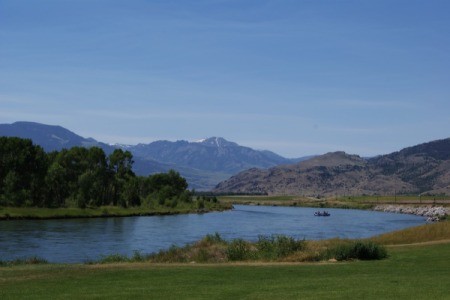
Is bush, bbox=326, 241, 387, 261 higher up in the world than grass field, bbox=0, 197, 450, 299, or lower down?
higher up

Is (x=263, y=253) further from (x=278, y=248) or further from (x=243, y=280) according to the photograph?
(x=243, y=280)

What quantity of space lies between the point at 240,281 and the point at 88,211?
102015 millimetres

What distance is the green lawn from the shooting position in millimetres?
18984

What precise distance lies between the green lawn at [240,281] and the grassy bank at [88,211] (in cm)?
7862

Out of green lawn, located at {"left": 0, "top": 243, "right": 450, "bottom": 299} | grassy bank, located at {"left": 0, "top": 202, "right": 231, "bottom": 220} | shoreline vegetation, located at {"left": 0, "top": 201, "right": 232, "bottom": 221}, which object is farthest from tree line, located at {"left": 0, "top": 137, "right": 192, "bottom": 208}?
green lawn, located at {"left": 0, "top": 243, "right": 450, "bottom": 299}

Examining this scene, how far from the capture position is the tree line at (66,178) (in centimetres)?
11369

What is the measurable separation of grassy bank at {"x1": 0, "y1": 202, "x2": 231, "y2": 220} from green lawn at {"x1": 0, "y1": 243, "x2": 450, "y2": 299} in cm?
7862

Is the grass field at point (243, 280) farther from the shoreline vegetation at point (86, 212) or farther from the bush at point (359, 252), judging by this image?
the shoreline vegetation at point (86, 212)

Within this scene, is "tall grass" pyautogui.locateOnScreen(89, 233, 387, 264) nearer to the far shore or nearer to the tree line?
the far shore

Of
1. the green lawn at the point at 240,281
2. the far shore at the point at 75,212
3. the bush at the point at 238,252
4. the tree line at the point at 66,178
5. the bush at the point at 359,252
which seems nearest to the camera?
the green lawn at the point at 240,281

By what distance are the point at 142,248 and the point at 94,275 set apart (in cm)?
3371

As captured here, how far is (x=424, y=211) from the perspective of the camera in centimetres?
16538

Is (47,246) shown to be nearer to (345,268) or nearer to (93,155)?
(345,268)

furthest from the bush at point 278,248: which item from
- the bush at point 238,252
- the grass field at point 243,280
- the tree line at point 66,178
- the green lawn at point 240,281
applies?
the tree line at point 66,178
